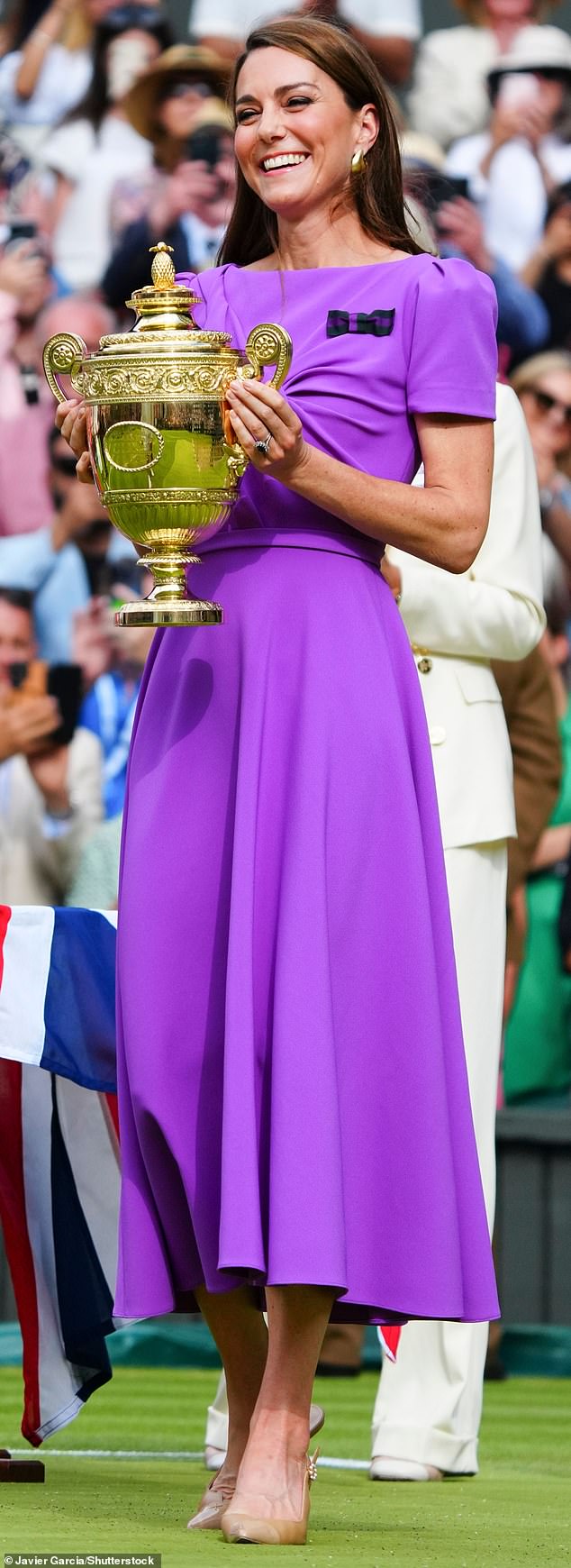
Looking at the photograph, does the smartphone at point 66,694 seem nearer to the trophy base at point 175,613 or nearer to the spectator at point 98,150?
the spectator at point 98,150

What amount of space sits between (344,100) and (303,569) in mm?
566

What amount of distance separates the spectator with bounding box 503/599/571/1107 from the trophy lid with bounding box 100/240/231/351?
312 centimetres

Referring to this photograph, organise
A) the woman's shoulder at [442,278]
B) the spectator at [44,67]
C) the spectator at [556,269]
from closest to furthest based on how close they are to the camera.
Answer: the woman's shoulder at [442,278]
the spectator at [556,269]
the spectator at [44,67]

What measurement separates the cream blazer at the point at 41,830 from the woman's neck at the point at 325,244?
319cm

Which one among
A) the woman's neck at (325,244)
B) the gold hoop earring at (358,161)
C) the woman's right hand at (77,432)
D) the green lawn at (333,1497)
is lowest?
the green lawn at (333,1497)

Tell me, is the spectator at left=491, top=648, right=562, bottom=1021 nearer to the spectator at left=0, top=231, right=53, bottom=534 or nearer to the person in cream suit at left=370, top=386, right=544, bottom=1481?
the spectator at left=0, top=231, right=53, bottom=534

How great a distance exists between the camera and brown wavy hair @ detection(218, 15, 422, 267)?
9.26 feet

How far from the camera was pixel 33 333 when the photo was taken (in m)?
6.27

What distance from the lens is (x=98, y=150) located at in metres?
6.30

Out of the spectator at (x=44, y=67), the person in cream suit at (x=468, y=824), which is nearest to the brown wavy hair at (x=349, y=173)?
the person in cream suit at (x=468, y=824)

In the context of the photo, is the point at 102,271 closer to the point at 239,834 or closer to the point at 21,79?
the point at 21,79

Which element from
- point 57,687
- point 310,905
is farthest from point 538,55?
point 310,905

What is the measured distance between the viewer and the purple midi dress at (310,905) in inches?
102

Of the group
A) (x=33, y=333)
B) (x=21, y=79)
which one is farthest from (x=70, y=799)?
(x=21, y=79)
